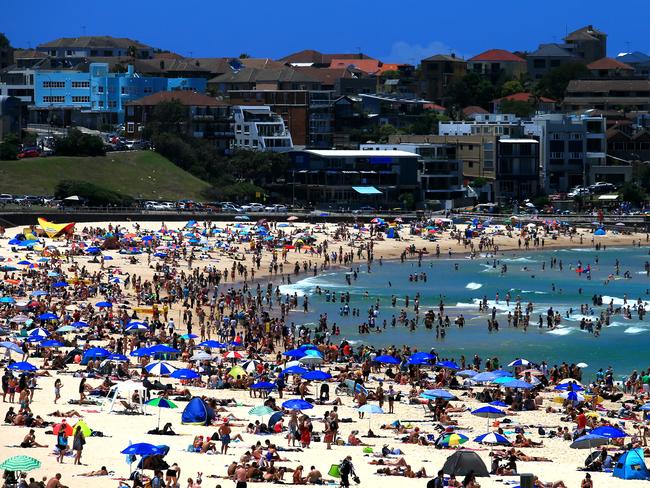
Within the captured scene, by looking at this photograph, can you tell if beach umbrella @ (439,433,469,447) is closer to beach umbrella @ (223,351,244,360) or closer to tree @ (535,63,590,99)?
beach umbrella @ (223,351,244,360)

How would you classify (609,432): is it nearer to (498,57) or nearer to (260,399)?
(260,399)

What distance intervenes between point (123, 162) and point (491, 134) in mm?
25578

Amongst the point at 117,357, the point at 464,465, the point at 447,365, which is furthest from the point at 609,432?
the point at 117,357

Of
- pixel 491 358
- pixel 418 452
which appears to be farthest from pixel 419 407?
pixel 491 358

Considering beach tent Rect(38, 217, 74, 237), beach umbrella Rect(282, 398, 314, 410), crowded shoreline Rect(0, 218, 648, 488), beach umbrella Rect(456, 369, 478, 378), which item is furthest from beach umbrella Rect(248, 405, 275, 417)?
beach tent Rect(38, 217, 74, 237)

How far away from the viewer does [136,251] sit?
63.9 metres

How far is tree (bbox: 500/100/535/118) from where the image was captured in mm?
115750

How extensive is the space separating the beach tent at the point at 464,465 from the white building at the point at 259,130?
237 feet

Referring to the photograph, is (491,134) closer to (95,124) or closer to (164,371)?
(95,124)

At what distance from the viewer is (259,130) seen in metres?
97.8

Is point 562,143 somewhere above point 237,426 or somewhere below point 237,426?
above

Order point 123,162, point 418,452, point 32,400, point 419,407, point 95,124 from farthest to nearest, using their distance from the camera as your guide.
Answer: point 95,124, point 123,162, point 419,407, point 32,400, point 418,452

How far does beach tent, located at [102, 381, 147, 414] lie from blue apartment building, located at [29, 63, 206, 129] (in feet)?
257

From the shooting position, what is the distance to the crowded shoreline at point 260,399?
1038 inches
